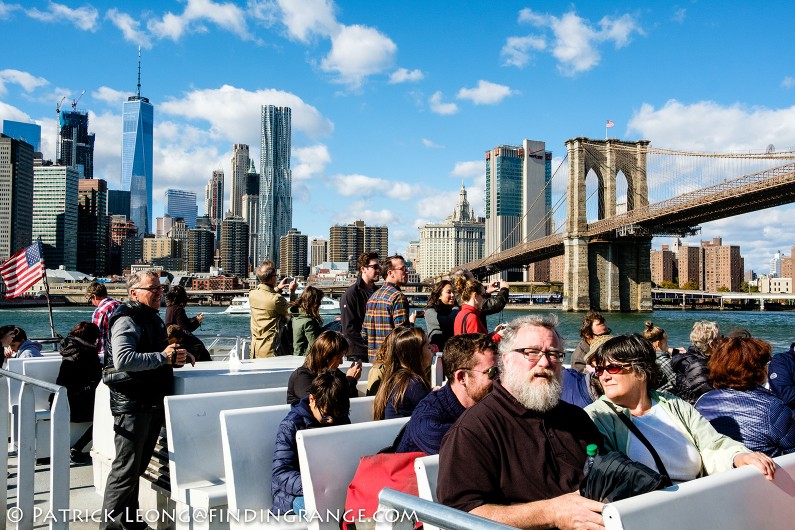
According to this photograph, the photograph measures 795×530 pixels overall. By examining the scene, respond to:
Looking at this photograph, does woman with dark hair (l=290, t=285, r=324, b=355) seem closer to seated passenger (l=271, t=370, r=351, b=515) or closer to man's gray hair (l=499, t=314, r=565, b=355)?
seated passenger (l=271, t=370, r=351, b=515)

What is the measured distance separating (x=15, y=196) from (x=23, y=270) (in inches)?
4395

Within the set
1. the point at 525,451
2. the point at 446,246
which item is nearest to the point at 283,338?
the point at 525,451

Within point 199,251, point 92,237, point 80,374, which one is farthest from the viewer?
point 199,251

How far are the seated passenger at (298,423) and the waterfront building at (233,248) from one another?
174027mm

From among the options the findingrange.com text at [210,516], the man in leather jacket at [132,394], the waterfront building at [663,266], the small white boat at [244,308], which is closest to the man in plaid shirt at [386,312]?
the man in leather jacket at [132,394]

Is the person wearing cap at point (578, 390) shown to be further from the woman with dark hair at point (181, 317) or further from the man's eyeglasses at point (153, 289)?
the woman with dark hair at point (181, 317)

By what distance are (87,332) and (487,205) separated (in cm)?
13404

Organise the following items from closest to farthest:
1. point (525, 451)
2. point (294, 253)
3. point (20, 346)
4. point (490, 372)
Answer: point (525, 451) → point (490, 372) → point (20, 346) → point (294, 253)

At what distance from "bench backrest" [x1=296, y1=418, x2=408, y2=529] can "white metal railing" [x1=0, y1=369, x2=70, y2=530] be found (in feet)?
3.70

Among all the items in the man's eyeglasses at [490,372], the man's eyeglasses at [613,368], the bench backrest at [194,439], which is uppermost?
the man's eyeglasses at [613,368]

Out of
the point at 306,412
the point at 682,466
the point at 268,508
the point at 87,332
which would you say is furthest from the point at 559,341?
the point at 87,332

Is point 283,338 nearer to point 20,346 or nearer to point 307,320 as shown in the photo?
point 307,320

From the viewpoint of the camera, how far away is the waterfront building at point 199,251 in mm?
169750

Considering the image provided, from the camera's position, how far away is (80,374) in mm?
4812
